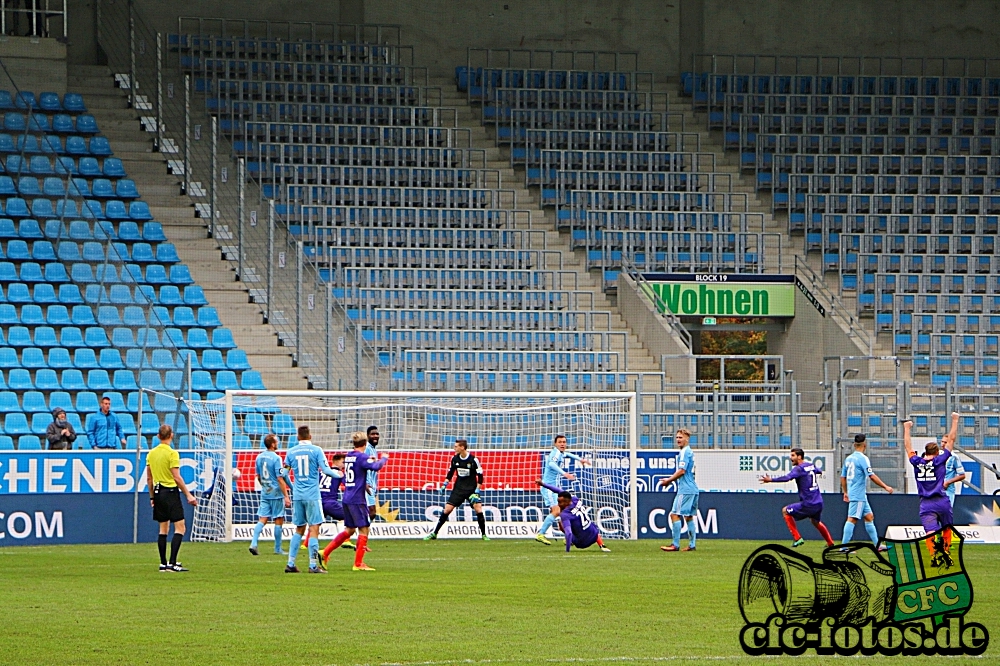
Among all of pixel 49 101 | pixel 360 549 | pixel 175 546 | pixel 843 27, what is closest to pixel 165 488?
pixel 175 546

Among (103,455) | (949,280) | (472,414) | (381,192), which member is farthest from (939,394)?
(103,455)

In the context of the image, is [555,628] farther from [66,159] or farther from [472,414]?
[66,159]

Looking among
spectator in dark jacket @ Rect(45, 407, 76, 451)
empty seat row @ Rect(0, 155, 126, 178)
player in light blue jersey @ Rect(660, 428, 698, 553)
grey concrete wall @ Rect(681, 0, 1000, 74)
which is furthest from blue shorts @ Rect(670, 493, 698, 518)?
grey concrete wall @ Rect(681, 0, 1000, 74)

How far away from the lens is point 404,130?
34.8m

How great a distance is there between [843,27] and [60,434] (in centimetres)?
2428

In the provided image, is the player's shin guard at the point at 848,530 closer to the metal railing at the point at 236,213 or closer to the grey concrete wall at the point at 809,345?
the grey concrete wall at the point at 809,345

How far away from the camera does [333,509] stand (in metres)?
19.2

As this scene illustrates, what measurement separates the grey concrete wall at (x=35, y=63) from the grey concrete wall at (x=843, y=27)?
15636mm

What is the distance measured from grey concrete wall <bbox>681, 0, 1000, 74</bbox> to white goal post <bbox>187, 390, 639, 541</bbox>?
16.2 metres

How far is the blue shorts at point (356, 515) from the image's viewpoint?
18.1 meters

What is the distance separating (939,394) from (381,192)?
1255 centimetres

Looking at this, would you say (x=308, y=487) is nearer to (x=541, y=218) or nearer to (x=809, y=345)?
(x=809, y=345)

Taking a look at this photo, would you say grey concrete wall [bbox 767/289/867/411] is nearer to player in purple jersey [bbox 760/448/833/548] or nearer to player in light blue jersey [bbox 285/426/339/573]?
player in purple jersey [bbox 760/448/833/548]

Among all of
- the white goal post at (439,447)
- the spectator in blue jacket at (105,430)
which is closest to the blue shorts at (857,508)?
the white goal post at (439,447)
